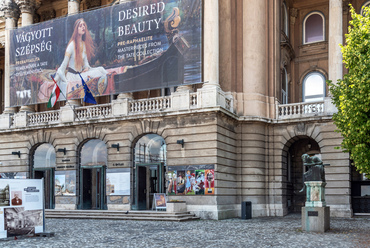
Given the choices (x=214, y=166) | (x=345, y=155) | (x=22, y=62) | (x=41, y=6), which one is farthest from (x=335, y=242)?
(x=41, y=6)

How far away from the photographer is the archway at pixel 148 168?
102ft

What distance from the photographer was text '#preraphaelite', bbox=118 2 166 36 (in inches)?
1232

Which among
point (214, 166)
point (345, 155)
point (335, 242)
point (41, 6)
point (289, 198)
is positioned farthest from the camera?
point (41, 6)

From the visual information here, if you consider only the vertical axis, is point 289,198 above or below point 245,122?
below

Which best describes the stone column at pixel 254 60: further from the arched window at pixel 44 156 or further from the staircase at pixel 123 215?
the arched window at pixel 44 156

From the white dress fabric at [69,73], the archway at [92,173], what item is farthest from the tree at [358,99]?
the white dress fabric at [69,73]

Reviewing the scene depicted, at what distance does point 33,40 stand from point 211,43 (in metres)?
14.6

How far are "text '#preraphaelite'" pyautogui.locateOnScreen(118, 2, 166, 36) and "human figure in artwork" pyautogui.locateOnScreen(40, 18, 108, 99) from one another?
282 centimetres

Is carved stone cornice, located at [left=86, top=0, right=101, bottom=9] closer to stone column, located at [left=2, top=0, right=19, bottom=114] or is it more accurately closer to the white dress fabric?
the white dress fabric

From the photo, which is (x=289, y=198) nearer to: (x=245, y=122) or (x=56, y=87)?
(x=245, y=122)

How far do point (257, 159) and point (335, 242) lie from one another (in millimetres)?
14616

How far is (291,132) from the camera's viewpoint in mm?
32156

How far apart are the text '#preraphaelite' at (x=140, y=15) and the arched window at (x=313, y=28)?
521 inches

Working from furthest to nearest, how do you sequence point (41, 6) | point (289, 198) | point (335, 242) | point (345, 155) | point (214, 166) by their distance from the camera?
point (41, 6) → point (289, 198) → point (345, 155) → point (214, 166) → point (335, 242)
